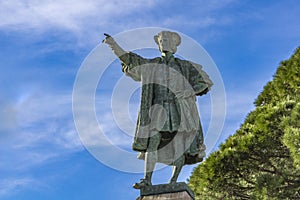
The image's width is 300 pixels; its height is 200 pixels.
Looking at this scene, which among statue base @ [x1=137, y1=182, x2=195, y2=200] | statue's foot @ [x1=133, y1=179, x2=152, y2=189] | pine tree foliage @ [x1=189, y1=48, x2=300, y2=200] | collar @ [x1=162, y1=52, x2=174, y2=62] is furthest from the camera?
pine tree foliage @ [x1=189, y1=48, x2=300, y2=200]

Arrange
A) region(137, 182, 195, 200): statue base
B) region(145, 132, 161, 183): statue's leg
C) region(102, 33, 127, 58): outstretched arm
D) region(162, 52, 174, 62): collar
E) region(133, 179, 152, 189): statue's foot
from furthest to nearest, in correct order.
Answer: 1. region(162, 52, 174, 62): collar
2. region(102, 33, 127, 58): outstretched arm
3. region(145, 132, 161, 183): statue's leg
4. region(133, 179, 152, 189): statue's foot
5. region(137, 182, 195, 200): statue base

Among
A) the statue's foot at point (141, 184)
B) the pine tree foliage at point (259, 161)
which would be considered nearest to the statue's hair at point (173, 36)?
the statue's foot at point (141, 184)

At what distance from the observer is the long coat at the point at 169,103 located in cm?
904

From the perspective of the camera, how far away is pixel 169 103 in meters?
9.31

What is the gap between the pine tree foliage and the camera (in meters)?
17.3

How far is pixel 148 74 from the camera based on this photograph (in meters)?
9.59

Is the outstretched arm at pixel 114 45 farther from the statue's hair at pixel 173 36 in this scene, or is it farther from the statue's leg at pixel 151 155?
the statue's leg at pixel 151 155

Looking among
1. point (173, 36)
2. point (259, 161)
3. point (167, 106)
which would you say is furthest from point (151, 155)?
point (259, 161)

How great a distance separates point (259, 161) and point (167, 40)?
1004 centimetres

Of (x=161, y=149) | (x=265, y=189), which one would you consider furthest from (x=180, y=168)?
(x=265, y=189)

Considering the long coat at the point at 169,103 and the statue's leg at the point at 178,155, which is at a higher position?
the long coat at the point at 169,103

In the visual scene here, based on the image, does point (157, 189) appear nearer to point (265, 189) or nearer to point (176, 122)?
point (176, 122)

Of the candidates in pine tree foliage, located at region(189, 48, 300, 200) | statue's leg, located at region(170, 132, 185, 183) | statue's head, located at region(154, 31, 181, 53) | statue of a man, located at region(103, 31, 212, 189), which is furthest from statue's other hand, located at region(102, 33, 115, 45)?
pine tree foliage, located at region(189, 48, 300, 200)

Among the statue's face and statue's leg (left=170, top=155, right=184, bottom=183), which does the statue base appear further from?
the statue's face
